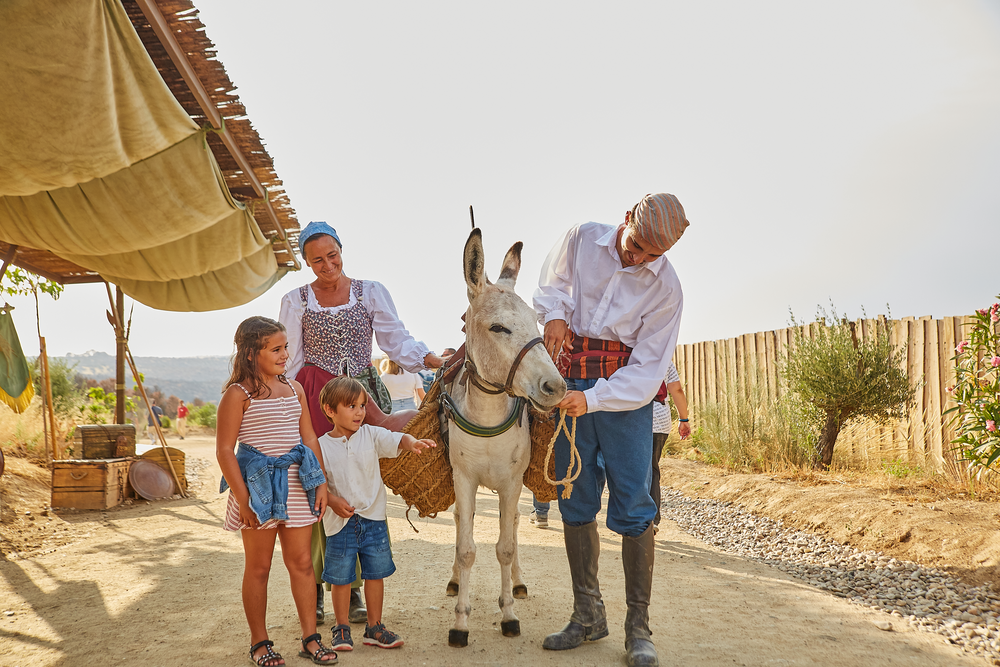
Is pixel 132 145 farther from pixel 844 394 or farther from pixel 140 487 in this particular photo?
pixel 844 394

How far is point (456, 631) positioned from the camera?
346 centimetres

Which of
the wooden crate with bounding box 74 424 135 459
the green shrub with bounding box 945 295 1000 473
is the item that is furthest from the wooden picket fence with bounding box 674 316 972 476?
the wooden crate with bounding box 74 424 135 459

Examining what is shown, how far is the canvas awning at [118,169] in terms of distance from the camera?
3602mm

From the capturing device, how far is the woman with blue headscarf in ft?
12.7

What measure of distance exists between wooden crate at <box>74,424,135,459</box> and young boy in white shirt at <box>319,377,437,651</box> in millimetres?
6103

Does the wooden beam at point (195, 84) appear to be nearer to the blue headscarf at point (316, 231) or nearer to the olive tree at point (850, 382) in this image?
the blue headscarf at point (316, 231)

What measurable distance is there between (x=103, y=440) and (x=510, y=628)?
6.86m

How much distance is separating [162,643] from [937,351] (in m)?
9.13

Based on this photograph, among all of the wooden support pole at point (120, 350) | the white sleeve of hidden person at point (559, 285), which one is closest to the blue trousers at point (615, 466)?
the white sleeve of hidden person at point (559, 285)

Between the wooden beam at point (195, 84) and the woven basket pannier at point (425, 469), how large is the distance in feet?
10.4

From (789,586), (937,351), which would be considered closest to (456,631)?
(789,586)

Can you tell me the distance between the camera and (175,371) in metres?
109

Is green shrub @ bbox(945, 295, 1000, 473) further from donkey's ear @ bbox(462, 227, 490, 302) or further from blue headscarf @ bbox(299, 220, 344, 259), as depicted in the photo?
blue headscarf @ bbox(299, 220, 344, 259)

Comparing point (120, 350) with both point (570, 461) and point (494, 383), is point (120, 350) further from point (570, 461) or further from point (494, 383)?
point (570, 461)
